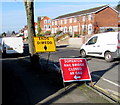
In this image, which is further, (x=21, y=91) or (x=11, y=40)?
(x=11, y=40)

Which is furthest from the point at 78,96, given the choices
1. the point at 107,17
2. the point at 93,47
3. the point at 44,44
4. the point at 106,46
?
the point at 107,17

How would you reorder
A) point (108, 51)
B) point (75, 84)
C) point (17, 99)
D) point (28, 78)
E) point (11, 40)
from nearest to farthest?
point (17, 99)
point (75, 84)
point (28, 78)
point (108, 51)
point (11, 40)

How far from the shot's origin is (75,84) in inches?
233

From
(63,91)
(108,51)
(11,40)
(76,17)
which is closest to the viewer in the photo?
(63,91)

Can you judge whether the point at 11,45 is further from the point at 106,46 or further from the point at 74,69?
the point at 74,69

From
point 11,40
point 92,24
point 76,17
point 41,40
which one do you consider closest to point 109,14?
point 92,24

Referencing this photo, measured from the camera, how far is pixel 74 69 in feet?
18.7

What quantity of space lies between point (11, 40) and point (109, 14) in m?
36.3

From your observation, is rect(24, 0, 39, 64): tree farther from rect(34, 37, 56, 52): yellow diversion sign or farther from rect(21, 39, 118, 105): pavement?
rect(21, 39, 118, 105): pavement

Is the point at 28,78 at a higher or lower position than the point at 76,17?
lower

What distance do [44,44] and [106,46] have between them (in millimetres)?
5459

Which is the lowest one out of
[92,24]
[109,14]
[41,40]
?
[41,40]

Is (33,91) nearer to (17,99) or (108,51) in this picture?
(17,99)

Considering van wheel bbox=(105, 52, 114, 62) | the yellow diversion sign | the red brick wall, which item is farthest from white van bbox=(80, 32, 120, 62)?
the red brick wall
